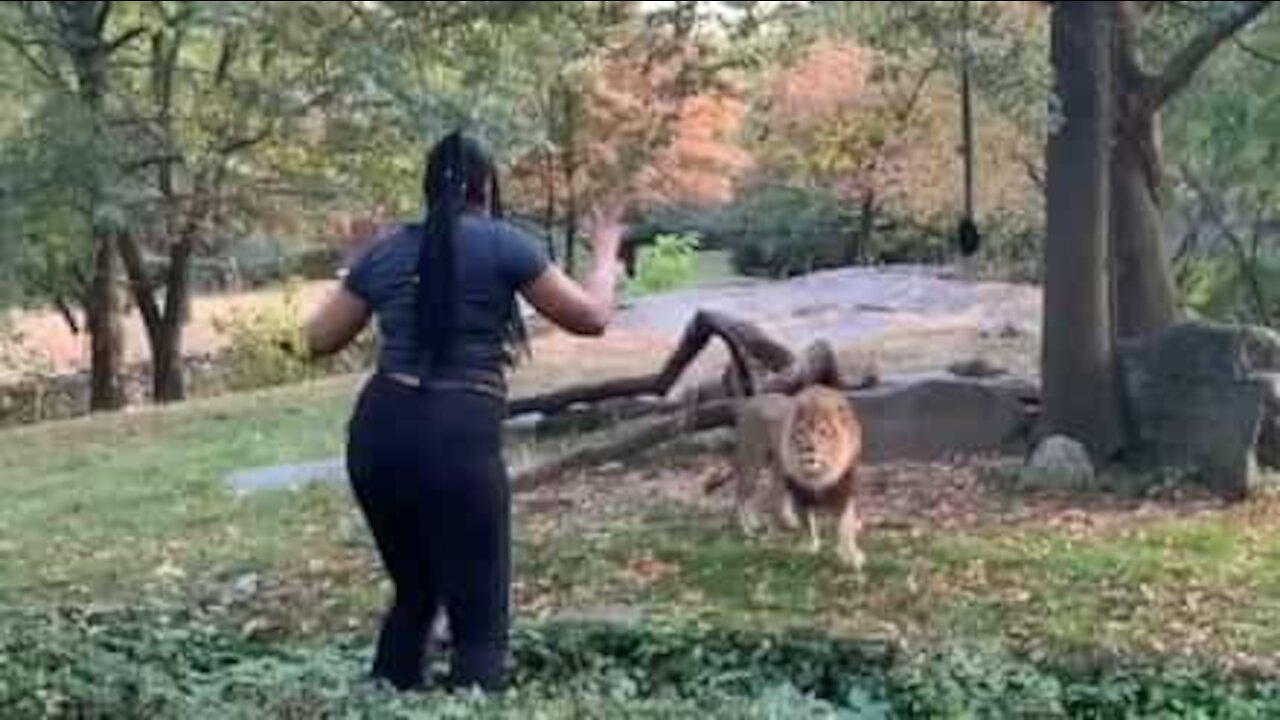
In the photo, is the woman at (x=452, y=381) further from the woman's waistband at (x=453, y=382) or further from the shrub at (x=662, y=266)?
the shrub at (x=662, y=266)

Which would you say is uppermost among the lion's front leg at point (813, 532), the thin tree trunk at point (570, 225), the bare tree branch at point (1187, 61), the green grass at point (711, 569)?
the bare tree branch at point (1187, 61)

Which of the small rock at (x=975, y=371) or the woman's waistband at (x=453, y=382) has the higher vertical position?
the woman's waistband at (x=453, y=382)

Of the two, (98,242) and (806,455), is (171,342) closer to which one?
(98,242)

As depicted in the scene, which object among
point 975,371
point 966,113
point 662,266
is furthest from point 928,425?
point 662,266

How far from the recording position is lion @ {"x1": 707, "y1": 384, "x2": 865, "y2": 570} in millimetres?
6895

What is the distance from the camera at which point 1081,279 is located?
8.68 meters

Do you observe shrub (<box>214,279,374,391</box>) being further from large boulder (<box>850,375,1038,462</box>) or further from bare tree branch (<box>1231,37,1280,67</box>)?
bare tree branch (<box>1231,37,1280,67</box>)

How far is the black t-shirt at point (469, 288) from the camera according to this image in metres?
4.56

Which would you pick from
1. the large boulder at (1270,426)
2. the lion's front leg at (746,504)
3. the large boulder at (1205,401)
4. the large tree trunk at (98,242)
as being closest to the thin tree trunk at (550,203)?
the large tree trunk at (98,242)

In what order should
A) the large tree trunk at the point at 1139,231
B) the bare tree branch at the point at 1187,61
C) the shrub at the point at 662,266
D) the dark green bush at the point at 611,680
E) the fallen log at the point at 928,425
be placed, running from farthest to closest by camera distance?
the shrub at the point at 662,266
the fallen log at the point at 928,425
the large tree trunk at the point at 1139,231
the bare tree branch at the point at 1187,61
the dark green bush at the point at 611,680

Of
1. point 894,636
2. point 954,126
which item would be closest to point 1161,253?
point 894,636

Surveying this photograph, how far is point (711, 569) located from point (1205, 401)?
8.53 feet

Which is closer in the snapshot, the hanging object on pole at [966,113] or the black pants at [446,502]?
the black pants at [446,502]

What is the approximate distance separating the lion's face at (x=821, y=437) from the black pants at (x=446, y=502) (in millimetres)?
2304
